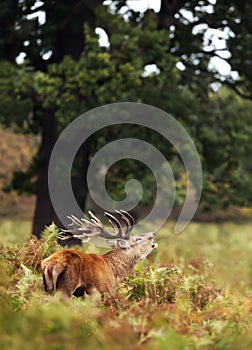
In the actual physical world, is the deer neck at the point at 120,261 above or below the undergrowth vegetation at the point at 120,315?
above

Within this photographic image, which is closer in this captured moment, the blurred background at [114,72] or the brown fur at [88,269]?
the brown fur at [88,269]

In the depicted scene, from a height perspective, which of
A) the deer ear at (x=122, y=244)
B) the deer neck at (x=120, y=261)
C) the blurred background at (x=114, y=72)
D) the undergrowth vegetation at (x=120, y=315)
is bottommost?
the undergrowth vegetation at (x=120, y=315)

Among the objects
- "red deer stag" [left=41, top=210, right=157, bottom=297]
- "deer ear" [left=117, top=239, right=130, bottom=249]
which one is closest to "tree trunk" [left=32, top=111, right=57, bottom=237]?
"red deer stag" [left=41, top=210, right=157, bottom=297]

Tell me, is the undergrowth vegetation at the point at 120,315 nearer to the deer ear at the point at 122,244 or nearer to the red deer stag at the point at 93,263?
the red deer stag at the point at 93,263

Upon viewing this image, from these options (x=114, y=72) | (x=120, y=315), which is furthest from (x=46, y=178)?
(x=120, y=315)

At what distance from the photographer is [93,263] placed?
27.6ft

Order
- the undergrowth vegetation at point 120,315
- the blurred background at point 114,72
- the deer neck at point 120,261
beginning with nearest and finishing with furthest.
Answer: the undergrowth vegetation at point 120,315 → the deer neck at point 120,261 → the blurred background at point 114,72

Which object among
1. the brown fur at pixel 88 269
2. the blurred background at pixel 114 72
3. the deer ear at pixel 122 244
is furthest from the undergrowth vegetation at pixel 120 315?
the blurred background at pixel 114 72

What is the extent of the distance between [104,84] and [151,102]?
6.24 feet

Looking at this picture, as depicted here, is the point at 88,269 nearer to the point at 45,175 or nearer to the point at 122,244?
the point at 122,244

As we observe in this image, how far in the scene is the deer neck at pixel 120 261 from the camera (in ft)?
29.4

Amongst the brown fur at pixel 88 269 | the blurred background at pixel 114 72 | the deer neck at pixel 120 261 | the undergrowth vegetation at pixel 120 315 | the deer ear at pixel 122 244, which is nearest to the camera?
the undergrowth vegetation at pixel 120 315

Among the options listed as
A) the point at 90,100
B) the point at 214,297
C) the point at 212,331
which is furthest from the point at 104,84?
the point at 212,331

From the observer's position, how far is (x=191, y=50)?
826 inches
